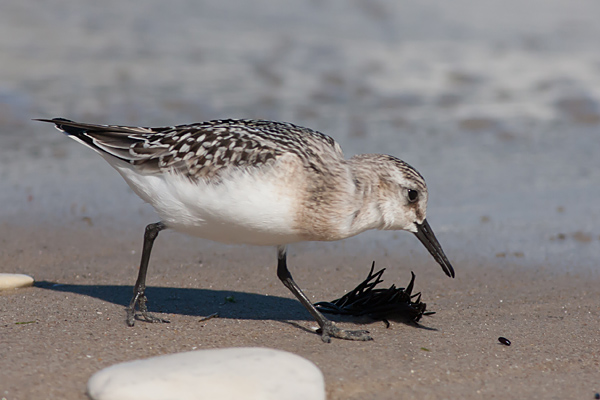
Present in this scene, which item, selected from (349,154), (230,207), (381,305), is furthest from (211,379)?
(349,154)

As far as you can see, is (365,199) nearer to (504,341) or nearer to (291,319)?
(291,319)

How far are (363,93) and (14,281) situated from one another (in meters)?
7.38

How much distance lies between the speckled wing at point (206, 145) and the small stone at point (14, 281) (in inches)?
44.9

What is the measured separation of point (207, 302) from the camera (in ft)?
18.7

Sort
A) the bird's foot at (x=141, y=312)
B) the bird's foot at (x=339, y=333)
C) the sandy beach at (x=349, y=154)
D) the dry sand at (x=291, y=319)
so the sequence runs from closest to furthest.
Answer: the dry sand at (x=291, y=319) < the sandy beach at (x=349, y=154) < the bird's foot at (x=339, y=333) < the bird's foot at (x=141, y=312)

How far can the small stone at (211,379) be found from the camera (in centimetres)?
369

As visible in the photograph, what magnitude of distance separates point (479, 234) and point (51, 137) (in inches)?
213

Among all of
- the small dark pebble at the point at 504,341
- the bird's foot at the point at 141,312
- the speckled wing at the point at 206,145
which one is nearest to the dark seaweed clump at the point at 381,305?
the small dark pebble at the point at 504,341

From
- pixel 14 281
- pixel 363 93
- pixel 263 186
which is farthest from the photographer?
pixel 363 93

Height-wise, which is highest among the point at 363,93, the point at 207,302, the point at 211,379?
the point at 363,93

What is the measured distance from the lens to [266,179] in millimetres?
4719

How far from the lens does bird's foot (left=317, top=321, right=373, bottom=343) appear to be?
197 inches

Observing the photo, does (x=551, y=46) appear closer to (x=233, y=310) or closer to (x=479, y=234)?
(x=479, y=234)

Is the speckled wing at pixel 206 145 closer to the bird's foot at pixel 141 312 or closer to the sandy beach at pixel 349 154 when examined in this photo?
the bird's foot at pixel 141 312
